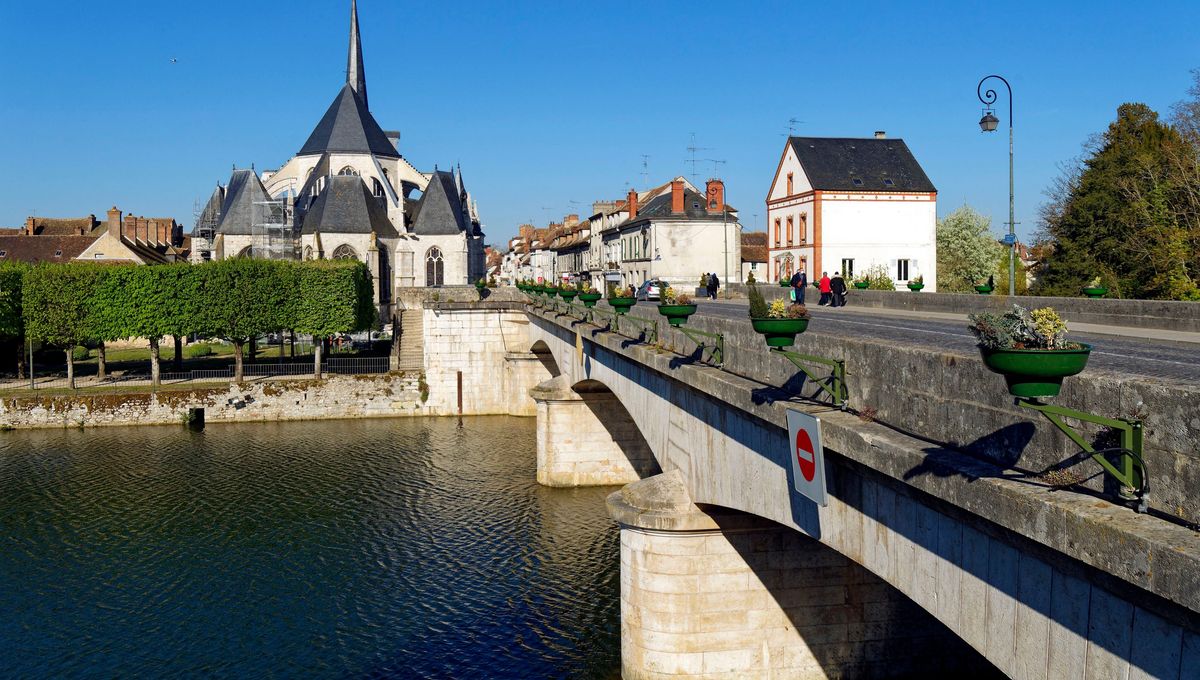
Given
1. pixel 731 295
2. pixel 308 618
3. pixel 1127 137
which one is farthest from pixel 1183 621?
pixel 1127 137

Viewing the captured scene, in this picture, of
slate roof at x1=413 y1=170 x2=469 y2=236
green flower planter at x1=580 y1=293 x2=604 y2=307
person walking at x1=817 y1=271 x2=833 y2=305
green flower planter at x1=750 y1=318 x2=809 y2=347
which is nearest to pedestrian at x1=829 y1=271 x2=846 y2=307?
person walking at x1=817 y1=271 x2=833 y2=305

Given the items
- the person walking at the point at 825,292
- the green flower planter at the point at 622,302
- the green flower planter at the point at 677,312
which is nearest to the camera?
the green flower planter at the point at 677,312

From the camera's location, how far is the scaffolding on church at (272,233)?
3159 inches

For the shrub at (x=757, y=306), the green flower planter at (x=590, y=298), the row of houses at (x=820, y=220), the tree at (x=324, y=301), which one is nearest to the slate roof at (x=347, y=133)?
the row of houses at (x=820, y=220)

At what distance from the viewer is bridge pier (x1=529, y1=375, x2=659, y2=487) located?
1337 inches

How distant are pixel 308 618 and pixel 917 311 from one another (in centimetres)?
1836

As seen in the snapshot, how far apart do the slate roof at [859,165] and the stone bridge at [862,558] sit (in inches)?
1328

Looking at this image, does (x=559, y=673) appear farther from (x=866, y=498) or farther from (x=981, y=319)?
(x=981, y=319)

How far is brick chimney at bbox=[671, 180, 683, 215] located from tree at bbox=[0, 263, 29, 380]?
4014 cm

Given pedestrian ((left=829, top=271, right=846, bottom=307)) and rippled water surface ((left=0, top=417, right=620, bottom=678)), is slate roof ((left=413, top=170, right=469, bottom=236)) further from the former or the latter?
pedestrian ((left=829, top=271, right=846, bottom=307))

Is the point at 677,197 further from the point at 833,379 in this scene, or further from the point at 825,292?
the point at 833,379

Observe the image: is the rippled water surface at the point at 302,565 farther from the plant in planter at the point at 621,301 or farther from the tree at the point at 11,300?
the tree at the point at 11,300

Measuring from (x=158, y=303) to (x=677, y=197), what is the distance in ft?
113

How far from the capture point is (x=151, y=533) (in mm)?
28984
